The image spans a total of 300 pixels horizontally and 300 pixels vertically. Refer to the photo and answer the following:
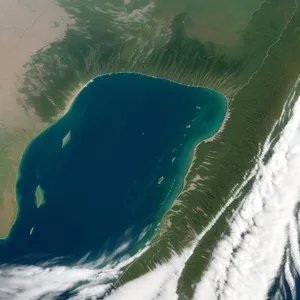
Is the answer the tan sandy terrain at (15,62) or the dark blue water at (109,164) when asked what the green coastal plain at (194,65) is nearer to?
the tan sandy terrain at (15,62)

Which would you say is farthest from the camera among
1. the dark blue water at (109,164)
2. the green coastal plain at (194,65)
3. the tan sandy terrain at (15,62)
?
the tan sandy terrain at (15,62)

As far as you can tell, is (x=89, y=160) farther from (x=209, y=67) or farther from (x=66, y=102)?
(x=209, y=67)

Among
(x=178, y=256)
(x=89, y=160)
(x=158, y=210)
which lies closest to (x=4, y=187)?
(x=89, y=160)

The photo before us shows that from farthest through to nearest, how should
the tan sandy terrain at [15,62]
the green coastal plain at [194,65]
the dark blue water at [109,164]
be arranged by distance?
the tan sandy terrain at [15,62], the green coastal plain at [194,65], the dark blue water at [109,164]

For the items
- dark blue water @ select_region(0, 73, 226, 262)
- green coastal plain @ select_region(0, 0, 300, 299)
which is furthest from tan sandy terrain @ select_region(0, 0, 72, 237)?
dark blue water @ select_region(0, 73, 226, 262)

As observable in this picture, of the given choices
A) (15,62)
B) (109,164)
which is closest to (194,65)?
A: (109,164)

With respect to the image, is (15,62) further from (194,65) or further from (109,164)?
Result: (194,65)

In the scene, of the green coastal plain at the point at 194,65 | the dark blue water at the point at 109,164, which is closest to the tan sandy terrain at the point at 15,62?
the green coastal plain at the point at 194,65
